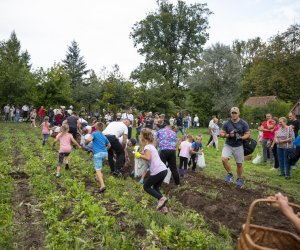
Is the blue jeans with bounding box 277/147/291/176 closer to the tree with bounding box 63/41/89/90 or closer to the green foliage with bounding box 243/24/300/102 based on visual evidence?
the green foliage with bounding box 243/24/300/102

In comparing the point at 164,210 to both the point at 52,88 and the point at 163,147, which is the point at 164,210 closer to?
the point at 163,147

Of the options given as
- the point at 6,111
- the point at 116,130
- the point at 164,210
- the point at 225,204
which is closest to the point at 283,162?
the point at 225,204

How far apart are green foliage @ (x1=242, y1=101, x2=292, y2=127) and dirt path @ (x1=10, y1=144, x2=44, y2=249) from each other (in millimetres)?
34324

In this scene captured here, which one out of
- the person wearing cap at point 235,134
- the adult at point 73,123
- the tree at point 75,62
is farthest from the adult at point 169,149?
the tree at point 75,62

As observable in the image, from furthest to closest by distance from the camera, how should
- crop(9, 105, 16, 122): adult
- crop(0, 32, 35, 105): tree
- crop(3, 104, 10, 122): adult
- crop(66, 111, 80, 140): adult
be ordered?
1. crop(9, 105, 16, 122): adult
2. crop(3, 104, 10, 122): adult
3. crop(0, 32, 35, 105): tree
4. crop(66, 111, 80, 140): adult

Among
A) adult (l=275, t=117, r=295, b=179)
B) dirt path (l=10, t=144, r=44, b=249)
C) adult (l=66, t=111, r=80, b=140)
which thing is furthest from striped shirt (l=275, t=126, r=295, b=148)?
adult (l=66, t=111, r=80, b=140)

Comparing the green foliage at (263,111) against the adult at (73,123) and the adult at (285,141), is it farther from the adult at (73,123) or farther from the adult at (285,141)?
the adult at (285,141)

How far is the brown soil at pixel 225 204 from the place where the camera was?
21.6 ft

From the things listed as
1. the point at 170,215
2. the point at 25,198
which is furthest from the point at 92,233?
the point at 25,198

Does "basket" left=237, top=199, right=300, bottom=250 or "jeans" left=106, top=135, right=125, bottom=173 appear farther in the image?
"jeans" left=106, top=135, right=125, bottom=173

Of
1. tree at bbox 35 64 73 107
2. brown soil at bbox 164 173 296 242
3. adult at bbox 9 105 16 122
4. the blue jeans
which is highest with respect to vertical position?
tree at bbox 35 64 73 107

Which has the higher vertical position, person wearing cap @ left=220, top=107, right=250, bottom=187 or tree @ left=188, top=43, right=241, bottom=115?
tree @ left=188, top=43, right=241, bottom=115

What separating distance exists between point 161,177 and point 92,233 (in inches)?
79.4

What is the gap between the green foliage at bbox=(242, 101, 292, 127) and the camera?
40.3m
